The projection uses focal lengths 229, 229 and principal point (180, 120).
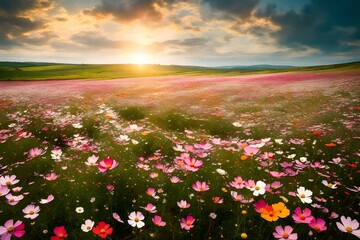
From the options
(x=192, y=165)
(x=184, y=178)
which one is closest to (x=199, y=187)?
(x=192, y=165)

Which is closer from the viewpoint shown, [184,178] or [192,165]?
[192,165]

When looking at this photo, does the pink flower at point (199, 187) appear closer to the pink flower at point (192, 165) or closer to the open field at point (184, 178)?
the open field at point (184, 178)

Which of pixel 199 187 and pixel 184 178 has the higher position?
pixel 199 187

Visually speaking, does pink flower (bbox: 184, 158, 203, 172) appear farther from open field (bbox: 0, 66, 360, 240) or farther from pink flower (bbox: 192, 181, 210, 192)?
pink flower (bbox: 192, 181, 210, 192)

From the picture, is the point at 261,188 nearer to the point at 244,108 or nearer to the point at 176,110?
the point at 176,110

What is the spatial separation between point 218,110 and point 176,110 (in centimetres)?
253

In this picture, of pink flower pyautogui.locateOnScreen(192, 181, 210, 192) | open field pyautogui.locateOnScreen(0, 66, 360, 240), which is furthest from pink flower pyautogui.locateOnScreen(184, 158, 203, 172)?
pink flower pyautogui.locateOnScreen(192, 181, 210, 192)

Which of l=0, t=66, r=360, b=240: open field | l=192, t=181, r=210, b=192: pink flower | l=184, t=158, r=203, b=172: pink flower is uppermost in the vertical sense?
l=184, t=158, r=203, b=172: pink flower

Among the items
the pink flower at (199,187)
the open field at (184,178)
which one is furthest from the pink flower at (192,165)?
the pink flower at (199,187)

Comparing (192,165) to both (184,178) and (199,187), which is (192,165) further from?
(184,178)

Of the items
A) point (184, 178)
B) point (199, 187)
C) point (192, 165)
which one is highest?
point (192, 165)

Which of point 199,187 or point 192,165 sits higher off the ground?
point 192,165

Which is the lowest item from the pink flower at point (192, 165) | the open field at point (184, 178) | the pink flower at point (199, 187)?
the open field at point (184, 178)

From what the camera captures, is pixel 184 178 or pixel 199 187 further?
pixel 184 178
